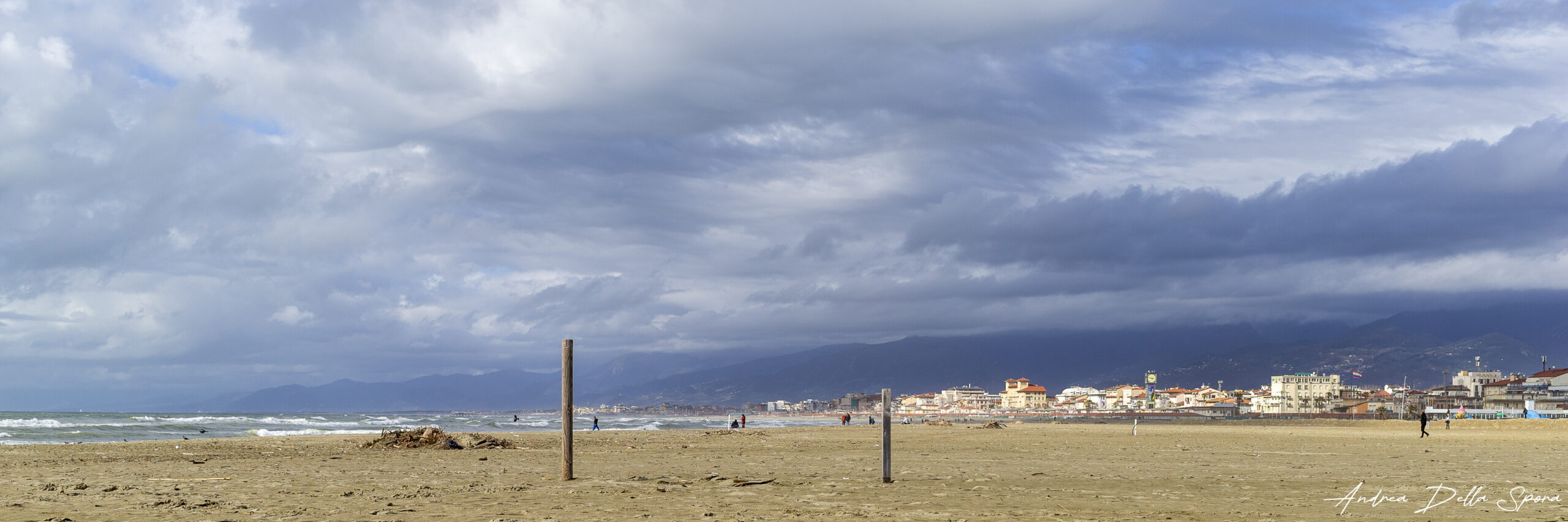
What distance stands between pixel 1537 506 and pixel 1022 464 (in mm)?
9605

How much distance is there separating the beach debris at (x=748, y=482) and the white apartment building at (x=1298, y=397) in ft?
584

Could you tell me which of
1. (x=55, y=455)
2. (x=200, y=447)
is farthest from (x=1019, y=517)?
(x=200, y=447)

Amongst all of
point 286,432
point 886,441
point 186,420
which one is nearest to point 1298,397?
point 186,420

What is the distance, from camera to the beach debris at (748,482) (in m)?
15.9

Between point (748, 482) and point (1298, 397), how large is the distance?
200 meters

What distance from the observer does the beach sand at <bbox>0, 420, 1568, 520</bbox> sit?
12297 millimetres

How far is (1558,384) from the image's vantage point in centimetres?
14638

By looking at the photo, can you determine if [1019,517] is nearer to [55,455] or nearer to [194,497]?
[194,497]

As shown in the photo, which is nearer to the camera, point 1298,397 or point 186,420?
point 186,420

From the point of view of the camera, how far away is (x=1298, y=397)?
189500mm
